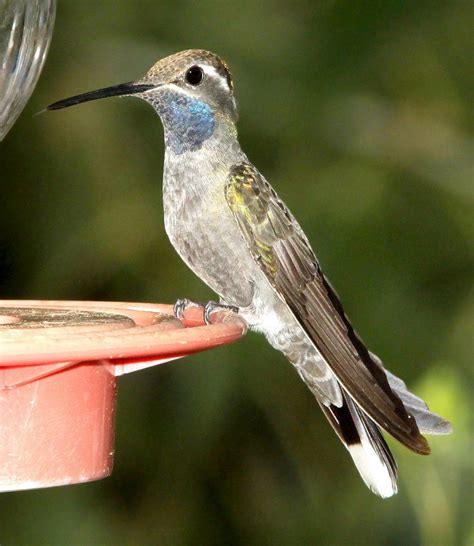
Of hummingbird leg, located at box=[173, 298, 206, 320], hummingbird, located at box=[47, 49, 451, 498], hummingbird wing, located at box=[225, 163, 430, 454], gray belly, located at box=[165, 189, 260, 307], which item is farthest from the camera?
gray belly, located at box=[165, 189, 260, 307]

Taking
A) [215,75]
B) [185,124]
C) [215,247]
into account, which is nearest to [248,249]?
[215,247]

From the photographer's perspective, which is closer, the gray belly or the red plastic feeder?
the red plastic feeder

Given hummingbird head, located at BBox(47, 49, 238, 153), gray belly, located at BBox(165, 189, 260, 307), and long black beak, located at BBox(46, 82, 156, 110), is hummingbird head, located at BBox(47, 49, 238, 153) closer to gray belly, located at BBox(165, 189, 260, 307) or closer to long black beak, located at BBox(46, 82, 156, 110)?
long black beak, located at BBox(46, 82, 156, 110)

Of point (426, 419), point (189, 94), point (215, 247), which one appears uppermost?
point (189, 94)

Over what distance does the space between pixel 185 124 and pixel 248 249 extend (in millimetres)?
503

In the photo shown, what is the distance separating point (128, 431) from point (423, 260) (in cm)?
161

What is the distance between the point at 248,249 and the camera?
3516mm

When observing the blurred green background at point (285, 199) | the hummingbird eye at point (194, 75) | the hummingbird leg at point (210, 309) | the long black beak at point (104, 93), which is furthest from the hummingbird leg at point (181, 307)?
the blurred green background at point (285, 199)

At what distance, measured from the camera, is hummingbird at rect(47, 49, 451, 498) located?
3324 millimetres

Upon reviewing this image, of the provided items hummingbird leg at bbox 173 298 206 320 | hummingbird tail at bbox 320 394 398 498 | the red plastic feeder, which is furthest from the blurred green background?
the red plastic feeder

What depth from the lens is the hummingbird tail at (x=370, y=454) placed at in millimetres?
3363

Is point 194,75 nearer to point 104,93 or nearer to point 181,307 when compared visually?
point 104,93

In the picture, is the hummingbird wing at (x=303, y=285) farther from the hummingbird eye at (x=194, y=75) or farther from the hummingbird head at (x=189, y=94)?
the hummingbird eye at (x=194, y=75)

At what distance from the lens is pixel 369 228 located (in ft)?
15.9
